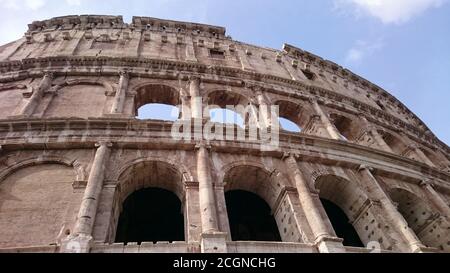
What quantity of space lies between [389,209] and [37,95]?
35.8 ft

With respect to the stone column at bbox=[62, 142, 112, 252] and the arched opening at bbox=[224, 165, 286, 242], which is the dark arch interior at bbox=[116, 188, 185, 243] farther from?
the stone column at bbox=[62, 142, 112, 252]

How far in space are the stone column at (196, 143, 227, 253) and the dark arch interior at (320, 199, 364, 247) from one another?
421 cm

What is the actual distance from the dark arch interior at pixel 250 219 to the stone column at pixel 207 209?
2077 mm

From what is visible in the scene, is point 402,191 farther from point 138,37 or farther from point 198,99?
point 138,37

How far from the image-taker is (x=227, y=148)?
9.44 m

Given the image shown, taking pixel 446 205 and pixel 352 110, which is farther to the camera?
pixel 352 110

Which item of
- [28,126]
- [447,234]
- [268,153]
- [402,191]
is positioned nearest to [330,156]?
[268,153]

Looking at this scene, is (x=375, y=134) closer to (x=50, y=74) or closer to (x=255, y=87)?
(x=255, y=87)

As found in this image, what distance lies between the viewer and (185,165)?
8.83 m

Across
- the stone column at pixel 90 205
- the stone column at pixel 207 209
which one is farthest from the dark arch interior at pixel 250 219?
the stone column at pixel 90 205

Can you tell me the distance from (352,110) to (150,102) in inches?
335

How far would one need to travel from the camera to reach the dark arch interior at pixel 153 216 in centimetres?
993

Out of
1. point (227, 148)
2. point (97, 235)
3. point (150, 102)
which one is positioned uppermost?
point (150, 102)

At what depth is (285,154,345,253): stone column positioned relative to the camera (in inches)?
284
